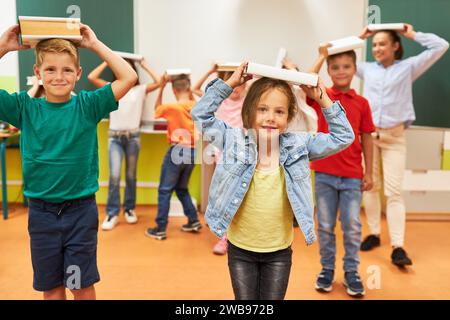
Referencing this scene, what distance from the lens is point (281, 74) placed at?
5.24 feet

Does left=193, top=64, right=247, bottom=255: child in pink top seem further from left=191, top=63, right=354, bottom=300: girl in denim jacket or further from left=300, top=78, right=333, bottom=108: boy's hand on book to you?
left=300, top=78, right=333, bottom=108: boy's hand on book

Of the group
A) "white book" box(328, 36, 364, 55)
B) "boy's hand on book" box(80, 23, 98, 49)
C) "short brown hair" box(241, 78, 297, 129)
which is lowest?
"short brown hair" box(241, 78, 297, 129)

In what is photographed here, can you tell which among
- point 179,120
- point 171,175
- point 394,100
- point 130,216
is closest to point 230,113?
point 179,120

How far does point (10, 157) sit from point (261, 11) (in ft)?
8.87

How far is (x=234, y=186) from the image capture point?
1705 millimetres

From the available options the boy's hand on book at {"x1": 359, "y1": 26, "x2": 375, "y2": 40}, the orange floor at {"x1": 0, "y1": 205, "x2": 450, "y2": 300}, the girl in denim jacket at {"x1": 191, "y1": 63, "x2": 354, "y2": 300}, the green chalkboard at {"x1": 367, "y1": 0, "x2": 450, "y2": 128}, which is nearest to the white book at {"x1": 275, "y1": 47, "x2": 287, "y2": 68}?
the green chalkboard at {"x1": 367, "y1": 0, "x2": 450, "y2": 128}

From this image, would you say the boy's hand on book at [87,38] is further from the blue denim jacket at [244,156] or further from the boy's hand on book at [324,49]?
the boy's hand on book at [324,49]

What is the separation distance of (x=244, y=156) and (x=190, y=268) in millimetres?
1493

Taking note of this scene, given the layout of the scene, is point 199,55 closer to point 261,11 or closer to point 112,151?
point 261,11

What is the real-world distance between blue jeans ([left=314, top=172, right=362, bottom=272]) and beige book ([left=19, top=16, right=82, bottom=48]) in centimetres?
152

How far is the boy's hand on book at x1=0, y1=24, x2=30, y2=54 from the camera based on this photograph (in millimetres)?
1619

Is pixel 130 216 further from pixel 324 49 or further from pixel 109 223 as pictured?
pixel 324 49

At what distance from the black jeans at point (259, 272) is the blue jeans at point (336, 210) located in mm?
869
